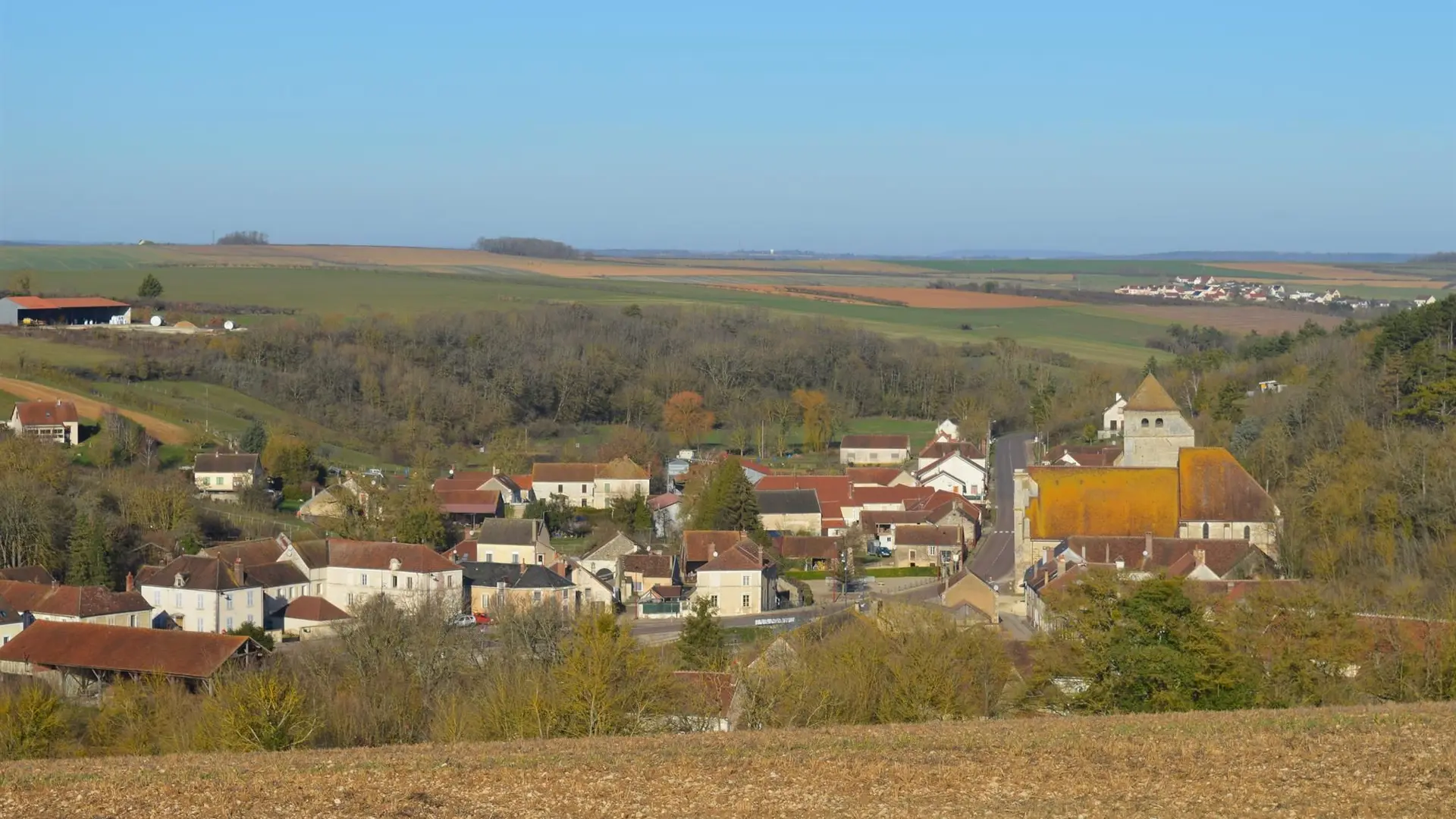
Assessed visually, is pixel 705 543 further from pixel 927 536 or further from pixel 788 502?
pixel 788 502

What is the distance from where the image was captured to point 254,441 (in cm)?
7319

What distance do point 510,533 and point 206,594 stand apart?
468 inches

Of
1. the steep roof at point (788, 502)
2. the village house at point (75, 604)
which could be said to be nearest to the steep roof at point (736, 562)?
the steep roof at point (788, 502)

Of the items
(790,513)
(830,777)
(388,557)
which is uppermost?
(830,777)

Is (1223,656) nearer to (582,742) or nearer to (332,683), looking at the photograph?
(582,742)

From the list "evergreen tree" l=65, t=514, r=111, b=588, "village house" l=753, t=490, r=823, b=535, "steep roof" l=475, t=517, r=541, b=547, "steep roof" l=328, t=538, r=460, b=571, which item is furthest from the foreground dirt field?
"village house" l=753, t=490, r=823, b=535

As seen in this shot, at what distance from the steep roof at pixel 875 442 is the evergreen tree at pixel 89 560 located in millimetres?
39778

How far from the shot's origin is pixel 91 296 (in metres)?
112

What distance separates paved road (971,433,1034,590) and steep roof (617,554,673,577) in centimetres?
918

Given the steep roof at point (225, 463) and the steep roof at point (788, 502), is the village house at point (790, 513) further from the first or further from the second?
the steep roof at point (225, 463)

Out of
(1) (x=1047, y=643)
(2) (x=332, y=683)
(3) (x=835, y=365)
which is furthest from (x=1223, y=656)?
(3) (x=835, y=365)

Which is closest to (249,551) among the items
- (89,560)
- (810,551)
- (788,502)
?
(89,560)

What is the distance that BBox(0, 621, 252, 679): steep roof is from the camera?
A: 3691cm

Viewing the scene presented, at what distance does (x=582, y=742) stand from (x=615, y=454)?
5368 cm
